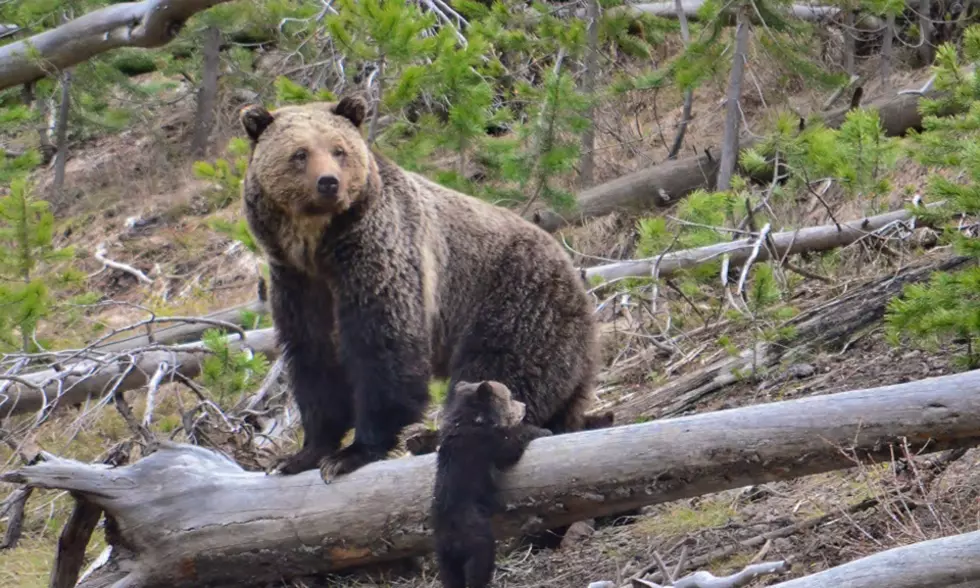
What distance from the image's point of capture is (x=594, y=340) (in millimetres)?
6277

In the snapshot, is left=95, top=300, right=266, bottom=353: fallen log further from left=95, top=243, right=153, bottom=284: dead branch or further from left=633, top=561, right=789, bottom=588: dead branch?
left=633, top=561, right=789, bottom=588: dead branch

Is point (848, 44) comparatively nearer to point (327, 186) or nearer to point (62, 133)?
point (327, 186)

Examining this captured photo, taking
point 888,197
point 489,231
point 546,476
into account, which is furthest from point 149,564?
point 888,197

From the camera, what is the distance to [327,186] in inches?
214

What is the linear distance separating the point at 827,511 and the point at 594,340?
1.64 metres

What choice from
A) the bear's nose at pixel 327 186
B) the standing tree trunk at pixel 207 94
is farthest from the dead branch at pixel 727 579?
the standing tree trunk at pixel 207 94

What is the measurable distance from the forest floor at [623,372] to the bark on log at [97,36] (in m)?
2.52

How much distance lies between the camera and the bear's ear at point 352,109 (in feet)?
19.5

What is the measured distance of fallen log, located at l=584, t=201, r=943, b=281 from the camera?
26.3 feet

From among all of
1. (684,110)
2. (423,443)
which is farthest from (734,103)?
(423,443)

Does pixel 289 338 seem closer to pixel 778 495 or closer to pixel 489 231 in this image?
pixel 489 231

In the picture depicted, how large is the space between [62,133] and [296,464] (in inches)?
446

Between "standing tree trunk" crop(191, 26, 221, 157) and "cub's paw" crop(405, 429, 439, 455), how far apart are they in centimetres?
1118

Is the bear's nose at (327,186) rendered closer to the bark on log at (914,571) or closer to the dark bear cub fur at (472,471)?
the dark bear cub fur at (472,471)
